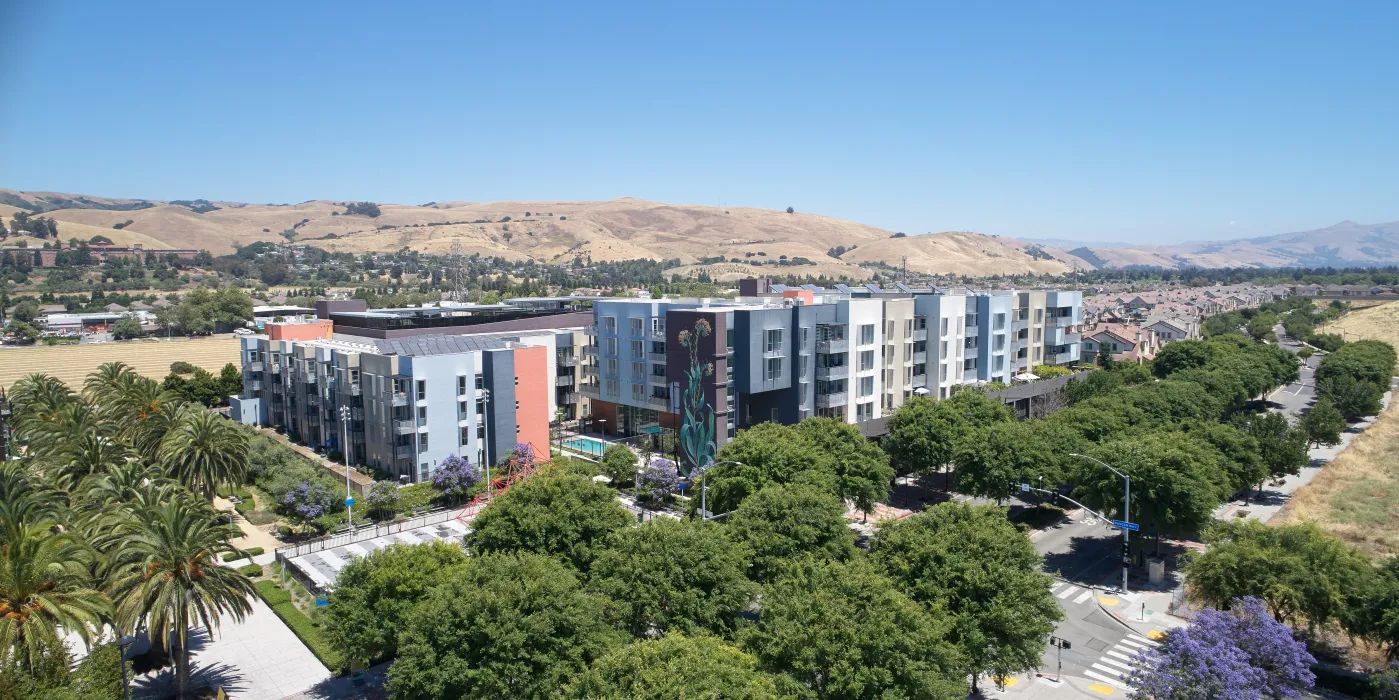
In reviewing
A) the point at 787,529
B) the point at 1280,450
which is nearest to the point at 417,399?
the point at 787,529

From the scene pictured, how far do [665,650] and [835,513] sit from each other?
16.4 m

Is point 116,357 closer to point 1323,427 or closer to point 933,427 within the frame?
point 933,427

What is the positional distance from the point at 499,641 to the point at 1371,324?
191492 mm

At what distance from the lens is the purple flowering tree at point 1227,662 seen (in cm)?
2767

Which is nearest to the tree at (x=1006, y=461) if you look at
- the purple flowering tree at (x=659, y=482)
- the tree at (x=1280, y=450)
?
the tree at (x=1280, y=450)

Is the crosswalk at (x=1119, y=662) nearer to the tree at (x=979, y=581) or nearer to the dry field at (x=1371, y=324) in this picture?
the tree at (x=979, y=581)

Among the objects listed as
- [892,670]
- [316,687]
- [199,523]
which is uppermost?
[199,523]

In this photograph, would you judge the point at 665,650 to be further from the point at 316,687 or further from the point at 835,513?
the point at 316,687

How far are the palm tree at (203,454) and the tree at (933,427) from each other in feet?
151

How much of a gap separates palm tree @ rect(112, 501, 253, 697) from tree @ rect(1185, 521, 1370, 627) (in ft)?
141

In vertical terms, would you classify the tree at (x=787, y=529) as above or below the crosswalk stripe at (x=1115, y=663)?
above

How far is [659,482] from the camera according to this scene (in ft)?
193

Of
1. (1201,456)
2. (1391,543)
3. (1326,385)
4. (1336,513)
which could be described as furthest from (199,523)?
(1326,385)

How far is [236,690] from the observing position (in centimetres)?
3588
